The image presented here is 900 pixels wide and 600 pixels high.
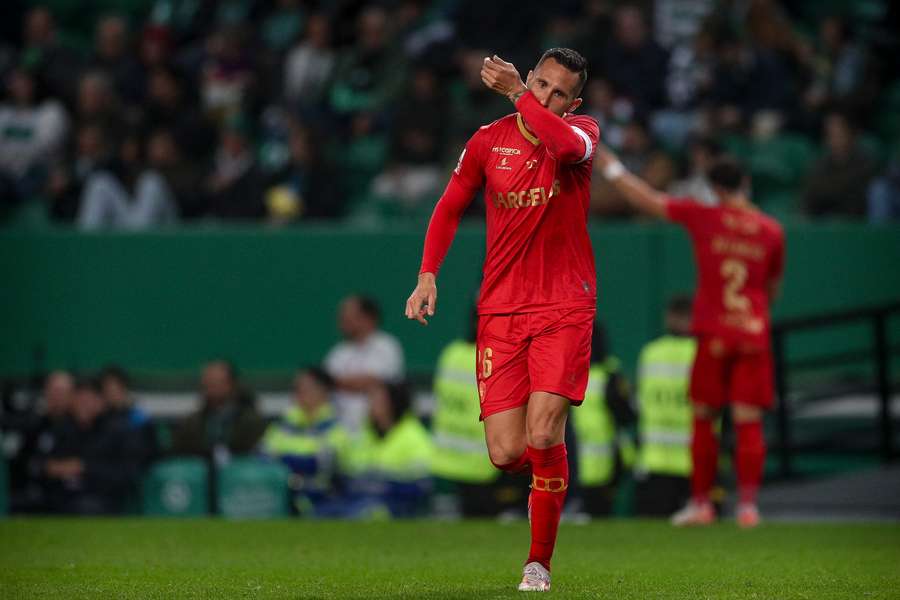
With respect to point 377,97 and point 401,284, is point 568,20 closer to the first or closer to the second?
point 377,97

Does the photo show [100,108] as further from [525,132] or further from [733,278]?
[525,132]

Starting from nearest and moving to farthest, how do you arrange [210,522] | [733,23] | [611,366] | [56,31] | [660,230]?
[210,522], [611,366], [660,230], [733,23], [56,31]

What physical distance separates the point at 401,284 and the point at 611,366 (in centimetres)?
343

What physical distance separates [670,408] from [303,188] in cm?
504

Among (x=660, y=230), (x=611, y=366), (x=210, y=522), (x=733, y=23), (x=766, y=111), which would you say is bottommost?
(x=210, y=522)

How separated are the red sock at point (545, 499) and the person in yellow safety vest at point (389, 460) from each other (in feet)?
19.8

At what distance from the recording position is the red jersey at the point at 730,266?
11016 millimetres

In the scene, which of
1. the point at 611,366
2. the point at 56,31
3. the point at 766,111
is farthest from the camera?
the point at 56,31

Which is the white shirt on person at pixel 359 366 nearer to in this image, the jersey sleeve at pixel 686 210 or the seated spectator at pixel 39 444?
the seated spectator at pixel 39 444

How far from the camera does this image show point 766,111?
51.6ft

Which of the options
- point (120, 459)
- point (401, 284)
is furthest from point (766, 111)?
point (120, 459)

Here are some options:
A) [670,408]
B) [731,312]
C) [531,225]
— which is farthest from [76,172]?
[531,225]

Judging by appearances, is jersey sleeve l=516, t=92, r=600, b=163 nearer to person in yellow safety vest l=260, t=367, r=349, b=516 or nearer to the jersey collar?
the jersey collar

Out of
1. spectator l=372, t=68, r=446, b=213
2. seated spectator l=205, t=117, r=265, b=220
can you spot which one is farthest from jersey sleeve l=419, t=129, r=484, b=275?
seated spectator l=205, t=117, r=265, b=220
